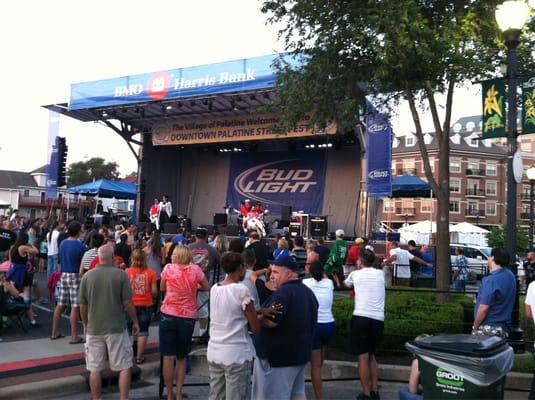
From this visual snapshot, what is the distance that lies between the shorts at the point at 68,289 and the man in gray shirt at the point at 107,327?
9.77ft

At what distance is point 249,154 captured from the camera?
31.7m

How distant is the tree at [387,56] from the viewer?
27.5ft

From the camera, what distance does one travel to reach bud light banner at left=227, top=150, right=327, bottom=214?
1153 inches

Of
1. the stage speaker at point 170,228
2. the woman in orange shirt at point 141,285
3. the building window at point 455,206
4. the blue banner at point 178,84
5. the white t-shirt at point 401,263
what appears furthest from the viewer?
the building window at point 455,206

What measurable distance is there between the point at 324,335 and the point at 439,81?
550 centimetres

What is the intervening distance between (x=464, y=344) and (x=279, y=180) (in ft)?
87.8

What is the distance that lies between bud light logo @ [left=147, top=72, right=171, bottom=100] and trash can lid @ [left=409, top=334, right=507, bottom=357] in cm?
2115

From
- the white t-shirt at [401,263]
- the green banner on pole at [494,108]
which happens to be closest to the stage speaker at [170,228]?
the white t-shirt at [401,263]

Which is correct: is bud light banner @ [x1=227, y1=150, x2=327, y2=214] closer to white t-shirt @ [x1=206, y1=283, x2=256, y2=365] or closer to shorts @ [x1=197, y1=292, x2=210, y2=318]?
shorts @ [x1=197, y1=292, x2=210, y2=318]

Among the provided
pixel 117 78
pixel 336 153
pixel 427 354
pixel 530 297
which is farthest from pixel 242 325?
pixel 336 153

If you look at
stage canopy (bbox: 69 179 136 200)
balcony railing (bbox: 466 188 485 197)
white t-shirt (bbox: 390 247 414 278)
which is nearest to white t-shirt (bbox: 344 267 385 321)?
white t-shirt (bbox: 390 247 414 278)

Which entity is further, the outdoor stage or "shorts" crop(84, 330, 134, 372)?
the outdoor stage

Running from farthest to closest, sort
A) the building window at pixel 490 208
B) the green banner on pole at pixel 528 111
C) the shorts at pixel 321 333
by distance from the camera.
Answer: the building window at pixel 490 208 < the green banner on pole at pixel 528 111 < the shorts at pixel 321 333

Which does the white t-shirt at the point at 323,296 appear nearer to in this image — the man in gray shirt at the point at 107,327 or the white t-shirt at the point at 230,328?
the white t-shirt at the point at 230,328
